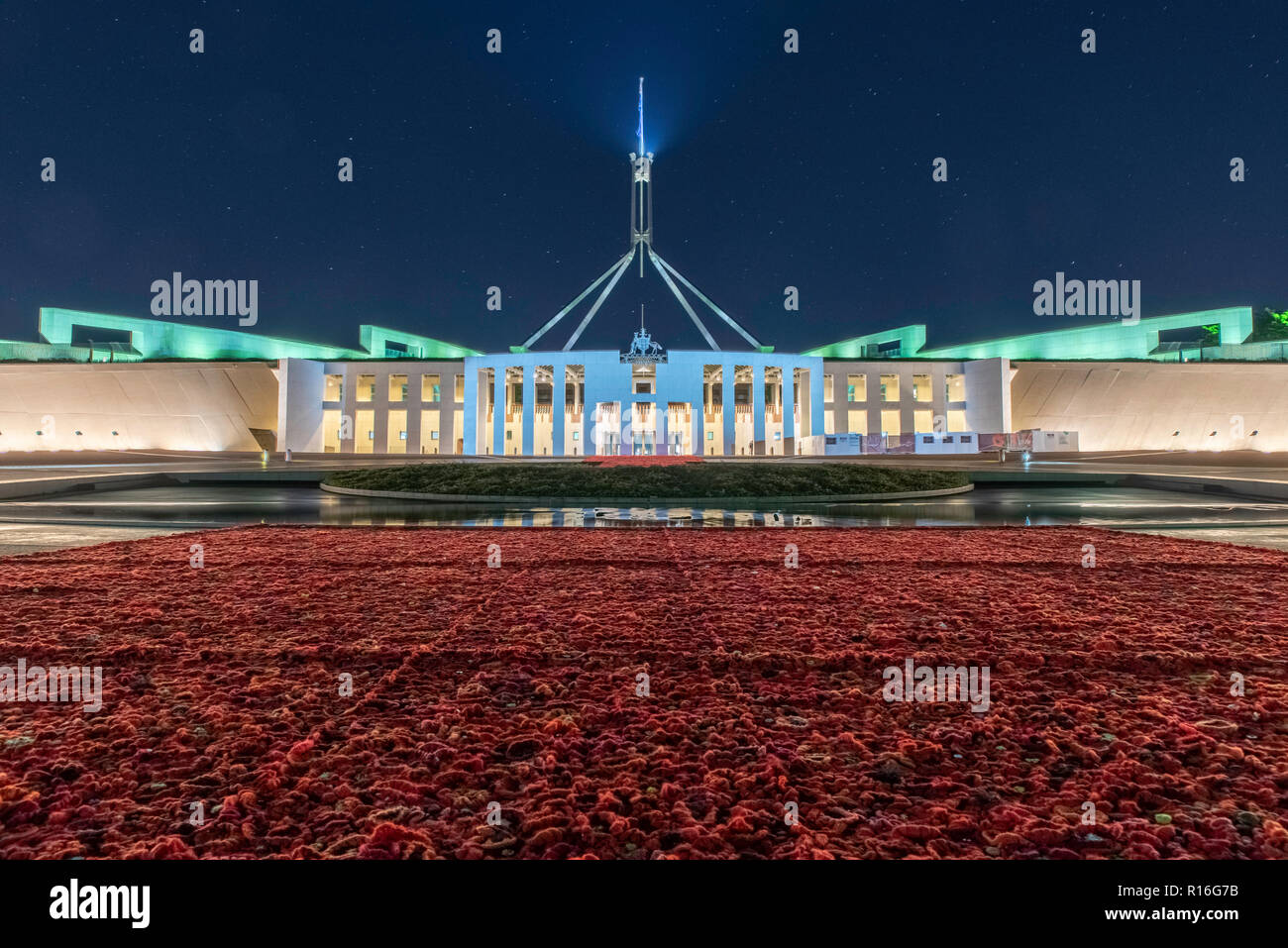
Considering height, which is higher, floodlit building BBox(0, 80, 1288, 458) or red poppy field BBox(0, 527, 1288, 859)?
floodlit building BBox(0, 80, 1288, 458)

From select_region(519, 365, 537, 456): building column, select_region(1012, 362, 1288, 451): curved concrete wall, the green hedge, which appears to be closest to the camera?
the green hedge

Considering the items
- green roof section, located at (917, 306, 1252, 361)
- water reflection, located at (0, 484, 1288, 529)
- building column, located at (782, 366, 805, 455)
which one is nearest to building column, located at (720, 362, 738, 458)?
building column, located at (782, 366, 805, 455)

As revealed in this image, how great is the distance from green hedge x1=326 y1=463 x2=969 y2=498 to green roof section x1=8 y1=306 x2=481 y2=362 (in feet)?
99.4

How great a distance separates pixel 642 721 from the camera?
3.46 meters

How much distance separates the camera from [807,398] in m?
46.3

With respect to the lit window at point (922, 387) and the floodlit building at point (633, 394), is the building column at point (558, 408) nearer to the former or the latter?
the floodlit building at point (633, 394)

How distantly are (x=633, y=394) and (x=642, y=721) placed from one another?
4114 centimetres

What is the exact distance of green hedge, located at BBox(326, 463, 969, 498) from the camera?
739 inches

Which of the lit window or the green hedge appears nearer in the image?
the green hedge

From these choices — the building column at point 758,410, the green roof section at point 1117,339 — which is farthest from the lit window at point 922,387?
the building column at point 758,410

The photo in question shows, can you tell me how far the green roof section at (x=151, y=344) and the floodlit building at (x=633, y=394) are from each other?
0.11 metres

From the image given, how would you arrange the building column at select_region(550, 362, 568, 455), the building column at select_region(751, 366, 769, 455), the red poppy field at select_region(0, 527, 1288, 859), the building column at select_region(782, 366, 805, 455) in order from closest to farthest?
the red poppy field at select_region(0, 527, 1288, 859) < the building column at select_region(550, 362, 568, 455) < the building column at select_region(782, 366, 805, 455) < the building column at select_region(751, 366, 769, 455)

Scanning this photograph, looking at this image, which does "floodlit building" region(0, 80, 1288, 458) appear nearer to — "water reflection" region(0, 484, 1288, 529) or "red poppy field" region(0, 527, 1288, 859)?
"water reflection" region(0, 484, 1288, 529)
